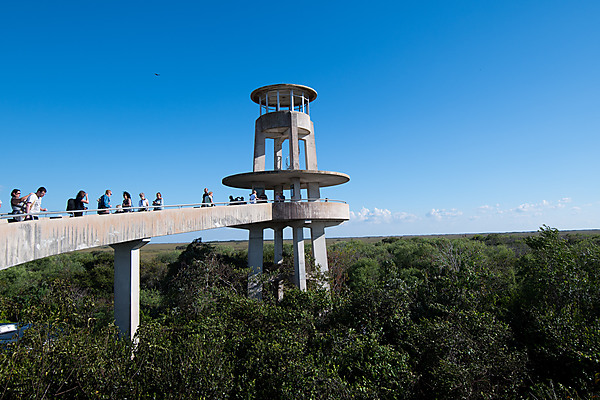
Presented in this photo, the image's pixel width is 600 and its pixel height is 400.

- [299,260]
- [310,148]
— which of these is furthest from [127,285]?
[310,148]

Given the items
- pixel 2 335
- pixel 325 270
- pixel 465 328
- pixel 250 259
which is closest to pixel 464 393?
pixel 465 328

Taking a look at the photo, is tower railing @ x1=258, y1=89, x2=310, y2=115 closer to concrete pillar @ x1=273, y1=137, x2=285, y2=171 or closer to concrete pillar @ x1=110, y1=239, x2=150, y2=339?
concrete pillar @ x1=273, y1=137, x2=285, y2=171

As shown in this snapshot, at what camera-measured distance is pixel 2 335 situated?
65.3 feet

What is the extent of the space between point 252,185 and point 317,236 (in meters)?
5.28

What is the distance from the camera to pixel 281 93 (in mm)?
22438

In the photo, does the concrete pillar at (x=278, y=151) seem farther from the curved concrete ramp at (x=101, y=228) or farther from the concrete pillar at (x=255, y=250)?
the curved concrete ramp at (x=101, y=228)

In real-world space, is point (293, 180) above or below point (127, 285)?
above

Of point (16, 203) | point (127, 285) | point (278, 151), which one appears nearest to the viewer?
point (16, 203)

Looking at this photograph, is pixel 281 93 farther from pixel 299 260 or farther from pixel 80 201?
pixel 80 201

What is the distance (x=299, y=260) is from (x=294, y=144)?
23.3ft

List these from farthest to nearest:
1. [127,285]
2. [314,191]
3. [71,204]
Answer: [314,191] → [127,285] → [71,204]

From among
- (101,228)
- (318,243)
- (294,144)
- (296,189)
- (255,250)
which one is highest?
(294,144)

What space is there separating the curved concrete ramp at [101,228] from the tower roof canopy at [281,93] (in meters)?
7.72

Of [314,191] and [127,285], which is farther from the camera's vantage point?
[314,191]
